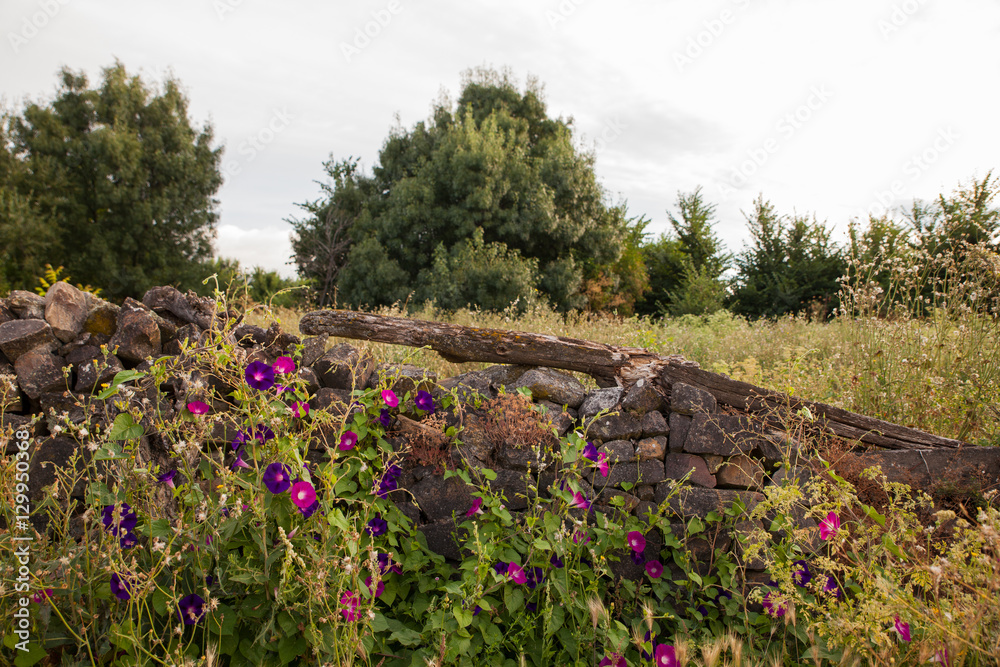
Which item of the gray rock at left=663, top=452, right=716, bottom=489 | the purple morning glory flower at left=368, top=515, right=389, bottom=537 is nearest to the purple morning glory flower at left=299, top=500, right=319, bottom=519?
the purple morning glory flower at left=368, top=515, right=389, bottom=537

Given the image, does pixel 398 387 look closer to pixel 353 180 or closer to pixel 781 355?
pixel 781 355

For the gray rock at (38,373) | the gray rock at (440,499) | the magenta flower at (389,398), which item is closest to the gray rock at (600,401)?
the gray rock at (440,499)

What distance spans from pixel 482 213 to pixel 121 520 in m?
13.5

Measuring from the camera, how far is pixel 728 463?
2.67 metres

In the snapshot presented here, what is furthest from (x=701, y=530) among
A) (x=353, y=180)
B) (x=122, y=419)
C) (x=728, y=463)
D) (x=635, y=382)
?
(x=353, y=180)

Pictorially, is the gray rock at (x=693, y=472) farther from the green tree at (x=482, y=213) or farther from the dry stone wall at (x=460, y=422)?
the green tree at (x=482, y=213)

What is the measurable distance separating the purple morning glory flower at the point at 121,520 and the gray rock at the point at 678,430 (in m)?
2.35

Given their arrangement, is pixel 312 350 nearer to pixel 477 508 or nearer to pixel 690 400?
pixel 477 508

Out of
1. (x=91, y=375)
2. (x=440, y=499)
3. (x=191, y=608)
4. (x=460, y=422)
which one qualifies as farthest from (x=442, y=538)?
(x=91, y=375)

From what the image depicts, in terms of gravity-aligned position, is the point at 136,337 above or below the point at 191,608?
above

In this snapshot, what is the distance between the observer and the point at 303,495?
172 cm

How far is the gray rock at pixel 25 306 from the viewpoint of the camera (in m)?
2.85

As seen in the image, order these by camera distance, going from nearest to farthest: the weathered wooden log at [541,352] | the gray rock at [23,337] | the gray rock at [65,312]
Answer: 1. the gray rock at [23,337]
2. the gray rock at [65,312]
3. the weathered wooden log at [541,352]

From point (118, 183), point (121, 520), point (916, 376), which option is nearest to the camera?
point (121, 520)
